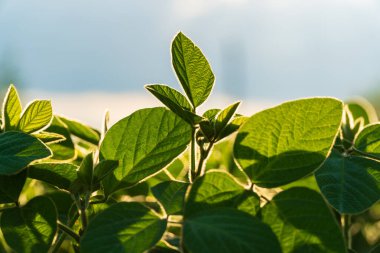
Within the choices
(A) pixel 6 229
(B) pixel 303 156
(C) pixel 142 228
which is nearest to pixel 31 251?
(A) pixel 6 229

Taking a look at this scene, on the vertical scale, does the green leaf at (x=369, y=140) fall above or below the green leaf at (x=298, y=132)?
below

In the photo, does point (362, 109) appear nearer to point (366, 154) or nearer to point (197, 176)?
point (366, 154)

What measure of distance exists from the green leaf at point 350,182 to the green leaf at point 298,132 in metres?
0.05

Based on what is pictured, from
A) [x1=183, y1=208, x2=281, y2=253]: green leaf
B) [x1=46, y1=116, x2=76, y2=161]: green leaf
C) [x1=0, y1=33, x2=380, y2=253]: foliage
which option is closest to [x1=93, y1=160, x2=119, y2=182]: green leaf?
[x1=0, y1=33, x2=380, y2=253]: foliage

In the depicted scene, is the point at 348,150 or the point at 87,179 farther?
the point at 348,150

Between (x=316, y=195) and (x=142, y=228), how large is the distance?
17 cm

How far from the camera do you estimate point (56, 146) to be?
89cm

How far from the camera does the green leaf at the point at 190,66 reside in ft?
2.35

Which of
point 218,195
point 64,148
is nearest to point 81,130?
point 64,148

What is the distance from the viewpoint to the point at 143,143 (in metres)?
0.69

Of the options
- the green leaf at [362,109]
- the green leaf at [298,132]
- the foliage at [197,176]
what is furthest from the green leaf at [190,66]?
the green leaf at [362,109]

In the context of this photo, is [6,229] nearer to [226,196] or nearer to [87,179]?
[87,179]

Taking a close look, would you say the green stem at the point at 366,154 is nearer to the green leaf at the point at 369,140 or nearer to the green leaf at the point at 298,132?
the green leaf at the point at 369,140

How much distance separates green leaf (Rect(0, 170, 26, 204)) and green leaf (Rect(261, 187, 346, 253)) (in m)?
0.28
